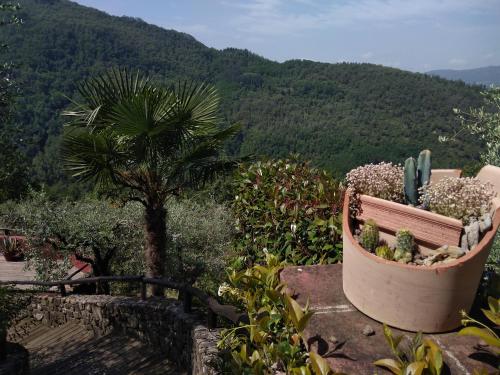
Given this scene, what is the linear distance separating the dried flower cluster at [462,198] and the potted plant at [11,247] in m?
13.5

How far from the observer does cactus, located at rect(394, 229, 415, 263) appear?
2305 millimetres

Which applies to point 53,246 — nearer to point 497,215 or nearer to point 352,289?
point 352,289

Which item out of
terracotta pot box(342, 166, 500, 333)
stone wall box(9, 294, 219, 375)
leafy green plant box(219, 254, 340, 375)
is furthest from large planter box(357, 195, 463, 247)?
stone wall box(9, 294, 219, 375)

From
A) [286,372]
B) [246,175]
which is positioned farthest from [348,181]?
[286,372]

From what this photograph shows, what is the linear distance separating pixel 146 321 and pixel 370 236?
3.74 m

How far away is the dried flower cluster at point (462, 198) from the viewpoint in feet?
7.91

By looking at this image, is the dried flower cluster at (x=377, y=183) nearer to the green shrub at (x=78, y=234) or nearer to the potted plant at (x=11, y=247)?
the green shrub at (x=78, y=234)

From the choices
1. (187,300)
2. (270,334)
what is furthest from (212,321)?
(270,334)

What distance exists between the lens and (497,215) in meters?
2.27

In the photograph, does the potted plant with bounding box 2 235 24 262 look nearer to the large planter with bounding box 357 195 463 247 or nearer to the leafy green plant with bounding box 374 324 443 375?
the large planter with bounding box 357 195 463 247

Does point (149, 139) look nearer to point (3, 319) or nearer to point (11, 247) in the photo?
point (3, 319)

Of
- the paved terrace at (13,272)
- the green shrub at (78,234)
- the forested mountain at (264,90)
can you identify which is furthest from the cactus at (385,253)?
the forested mountain at (264,90)

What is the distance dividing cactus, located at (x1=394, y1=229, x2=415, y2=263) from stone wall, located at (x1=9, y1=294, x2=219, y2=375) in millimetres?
1415

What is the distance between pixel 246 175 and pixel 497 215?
6.71 feet
